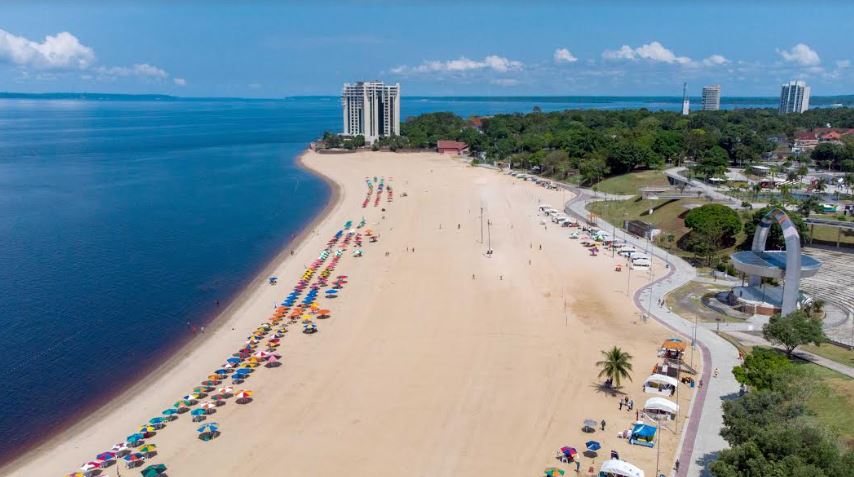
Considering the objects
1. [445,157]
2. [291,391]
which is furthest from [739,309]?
[445,157]

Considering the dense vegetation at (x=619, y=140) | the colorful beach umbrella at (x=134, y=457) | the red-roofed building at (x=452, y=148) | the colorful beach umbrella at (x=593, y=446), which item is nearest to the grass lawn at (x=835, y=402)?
the colorful beach umbrella at (x=593, y=446)

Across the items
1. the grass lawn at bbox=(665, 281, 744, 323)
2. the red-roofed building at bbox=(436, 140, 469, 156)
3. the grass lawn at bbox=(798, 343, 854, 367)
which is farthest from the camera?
the red-roofed building at bbox=(436, 140, 469, 156)

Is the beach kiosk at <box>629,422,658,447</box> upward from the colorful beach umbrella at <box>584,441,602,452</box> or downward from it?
upward

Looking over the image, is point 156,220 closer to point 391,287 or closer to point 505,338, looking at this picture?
point 391,287

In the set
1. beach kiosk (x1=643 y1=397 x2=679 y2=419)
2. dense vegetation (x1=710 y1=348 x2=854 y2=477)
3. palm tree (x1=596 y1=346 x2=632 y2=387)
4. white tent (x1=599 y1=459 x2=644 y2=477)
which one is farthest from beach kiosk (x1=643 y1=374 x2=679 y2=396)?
white tent (x1=599 y1=459 x2=644 y2=477)

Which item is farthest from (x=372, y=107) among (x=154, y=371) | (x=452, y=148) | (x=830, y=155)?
(x=154, y=371)

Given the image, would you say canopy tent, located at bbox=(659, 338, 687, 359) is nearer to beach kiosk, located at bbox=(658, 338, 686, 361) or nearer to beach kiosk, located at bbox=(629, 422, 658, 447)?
beach kiosk, located at bbox=(658, 338, 686, 361)
